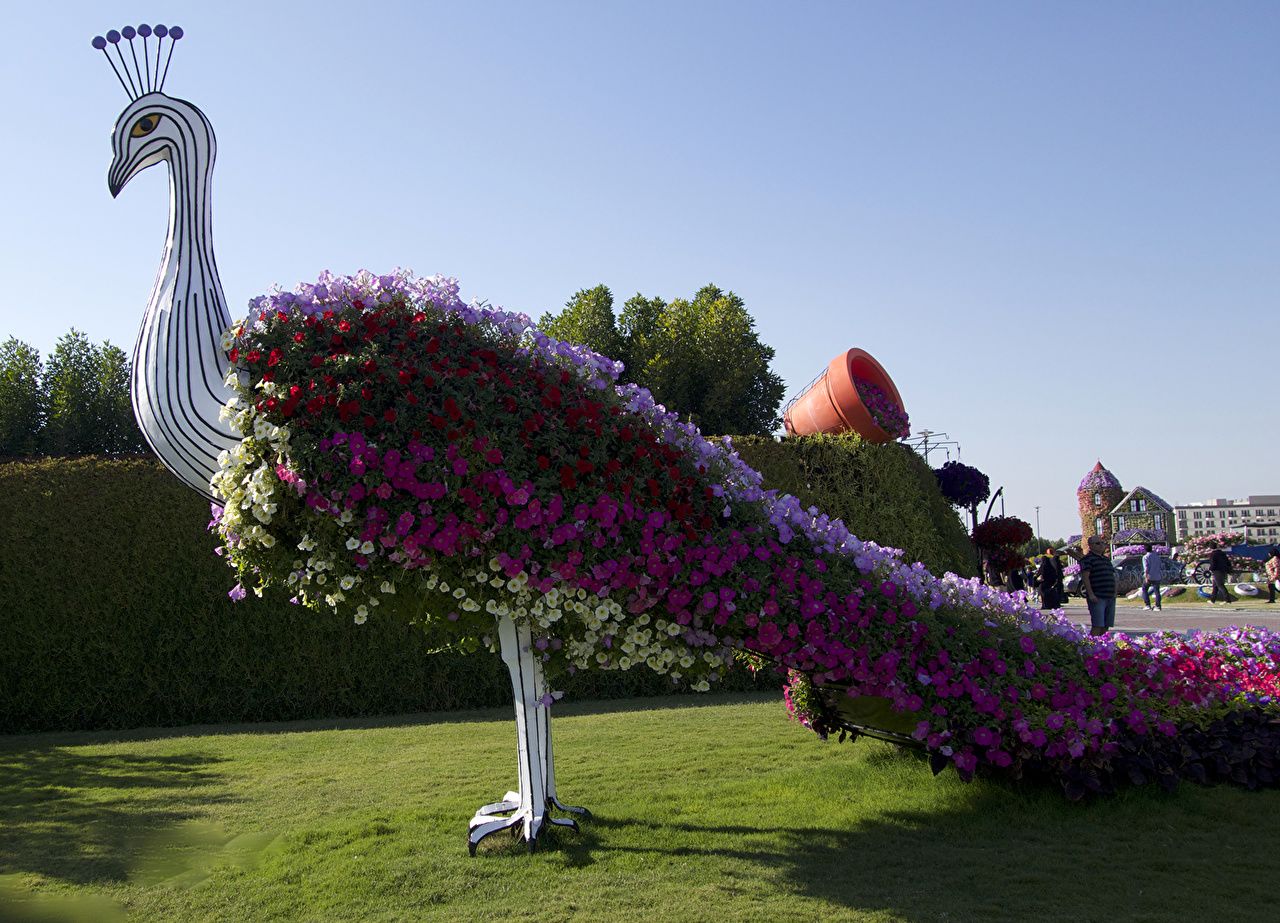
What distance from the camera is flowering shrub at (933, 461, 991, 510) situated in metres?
13.7

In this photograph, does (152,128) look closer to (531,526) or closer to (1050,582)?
(531,526)

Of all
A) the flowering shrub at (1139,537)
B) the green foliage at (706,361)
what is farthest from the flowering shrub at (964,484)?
the flowering shrub at (1139,537)

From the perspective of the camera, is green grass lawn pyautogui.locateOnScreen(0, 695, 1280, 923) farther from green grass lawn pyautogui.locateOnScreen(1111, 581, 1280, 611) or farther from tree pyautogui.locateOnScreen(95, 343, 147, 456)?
green grass lawn pyautogui.locateOnScreen(1111, 581, 1280, 611)

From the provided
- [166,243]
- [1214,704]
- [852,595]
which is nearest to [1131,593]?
[1214,704]

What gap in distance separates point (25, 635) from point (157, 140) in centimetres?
788

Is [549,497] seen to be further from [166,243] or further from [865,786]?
[865,786]

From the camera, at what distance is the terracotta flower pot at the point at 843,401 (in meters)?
12.1

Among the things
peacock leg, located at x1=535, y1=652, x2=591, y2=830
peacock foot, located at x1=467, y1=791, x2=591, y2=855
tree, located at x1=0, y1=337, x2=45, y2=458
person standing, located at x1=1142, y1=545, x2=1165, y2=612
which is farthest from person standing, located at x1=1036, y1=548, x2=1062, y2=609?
tree, located at x1=0, y1=337, x2=45, y2=458

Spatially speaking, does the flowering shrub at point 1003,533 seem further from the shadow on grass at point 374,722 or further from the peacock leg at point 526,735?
the peacock leg at point 526,735

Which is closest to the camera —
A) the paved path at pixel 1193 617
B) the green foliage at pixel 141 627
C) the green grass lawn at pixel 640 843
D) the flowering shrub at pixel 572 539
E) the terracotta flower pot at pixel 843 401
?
the green grass lawn at pixel 640 843

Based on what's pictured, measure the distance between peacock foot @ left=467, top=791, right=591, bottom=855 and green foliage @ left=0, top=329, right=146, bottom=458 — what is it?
22108 millimetres

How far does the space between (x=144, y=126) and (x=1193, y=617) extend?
21.9m

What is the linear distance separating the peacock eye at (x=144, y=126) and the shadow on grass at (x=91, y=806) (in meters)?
4.00

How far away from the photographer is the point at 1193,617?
21422 millimetres
